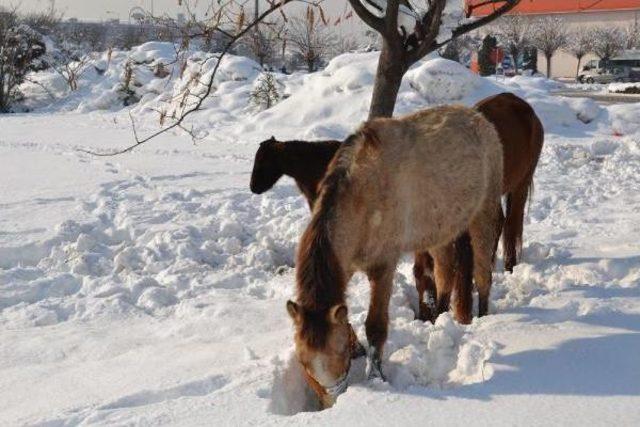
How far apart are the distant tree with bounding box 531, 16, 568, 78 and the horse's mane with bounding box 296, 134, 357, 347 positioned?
5000cm

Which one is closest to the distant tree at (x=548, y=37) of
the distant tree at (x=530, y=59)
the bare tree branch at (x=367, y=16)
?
the distant tree at (x=530, y=59)

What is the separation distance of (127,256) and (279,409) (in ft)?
10.5

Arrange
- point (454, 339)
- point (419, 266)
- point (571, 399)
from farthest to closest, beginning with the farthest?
point (419, 266) < point (454, 339) < point (571, 399)

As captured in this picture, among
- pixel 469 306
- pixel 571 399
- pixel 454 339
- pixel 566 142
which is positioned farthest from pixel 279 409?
pixel 566 142

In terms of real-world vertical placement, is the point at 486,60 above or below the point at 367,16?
above

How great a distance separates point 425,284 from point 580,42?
5197 centimetres

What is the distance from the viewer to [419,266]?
15.7 ft

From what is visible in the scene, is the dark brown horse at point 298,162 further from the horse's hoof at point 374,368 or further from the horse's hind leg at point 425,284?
the horse's hoof at point 374,368

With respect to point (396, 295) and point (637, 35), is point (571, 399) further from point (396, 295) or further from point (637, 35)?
point (637, 35)

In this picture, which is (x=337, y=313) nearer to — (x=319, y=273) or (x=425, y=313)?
(x=319, y=273)

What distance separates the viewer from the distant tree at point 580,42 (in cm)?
5031

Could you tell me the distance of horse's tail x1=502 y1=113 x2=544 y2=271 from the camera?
18.6 feet

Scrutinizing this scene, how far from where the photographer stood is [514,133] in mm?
5406

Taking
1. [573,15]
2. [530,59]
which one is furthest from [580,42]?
[573,15]
